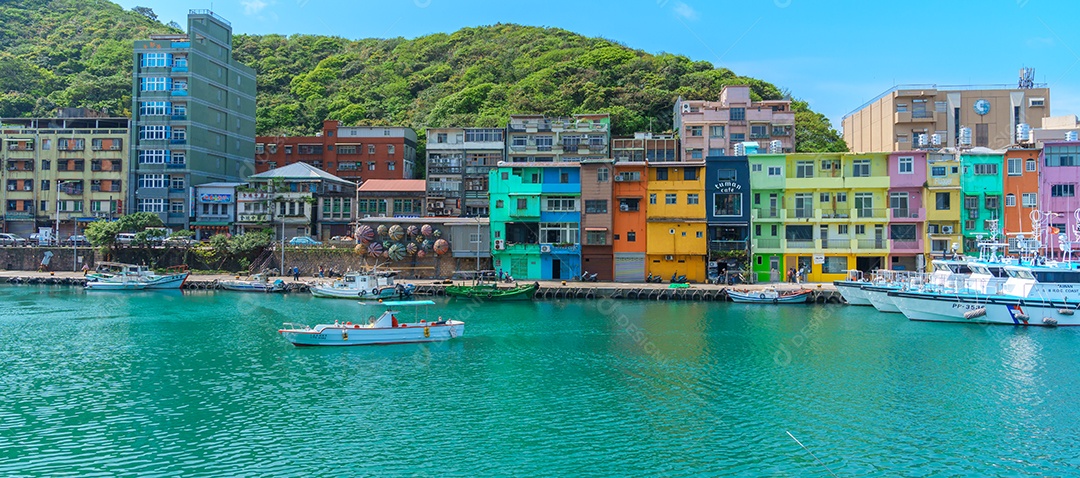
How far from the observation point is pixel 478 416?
22.8m

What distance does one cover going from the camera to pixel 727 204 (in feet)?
195

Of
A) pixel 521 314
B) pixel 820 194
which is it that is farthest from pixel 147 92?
pixel 820 194

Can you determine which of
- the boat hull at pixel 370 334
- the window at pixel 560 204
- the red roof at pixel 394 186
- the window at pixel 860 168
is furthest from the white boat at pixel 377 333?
the window at pixel 860 168

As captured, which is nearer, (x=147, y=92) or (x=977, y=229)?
(x=977, y=229)

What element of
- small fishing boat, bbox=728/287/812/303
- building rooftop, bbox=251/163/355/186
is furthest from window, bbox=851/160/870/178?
building rooftop, bbox=251/163/355/186

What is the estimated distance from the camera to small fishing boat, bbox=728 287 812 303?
168 feet

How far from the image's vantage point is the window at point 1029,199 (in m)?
57.1

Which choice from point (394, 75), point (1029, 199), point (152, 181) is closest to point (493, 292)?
point (1029, 199)

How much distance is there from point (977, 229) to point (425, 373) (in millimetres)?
49094

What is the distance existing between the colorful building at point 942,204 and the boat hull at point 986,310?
17.0 m

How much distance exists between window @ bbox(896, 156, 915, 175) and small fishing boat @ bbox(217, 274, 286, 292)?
50.7 metres

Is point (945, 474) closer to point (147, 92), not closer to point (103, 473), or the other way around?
point (103, 473)

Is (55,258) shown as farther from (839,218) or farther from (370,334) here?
(839,218)

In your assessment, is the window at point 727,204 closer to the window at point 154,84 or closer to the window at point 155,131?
the window at point 155,131
